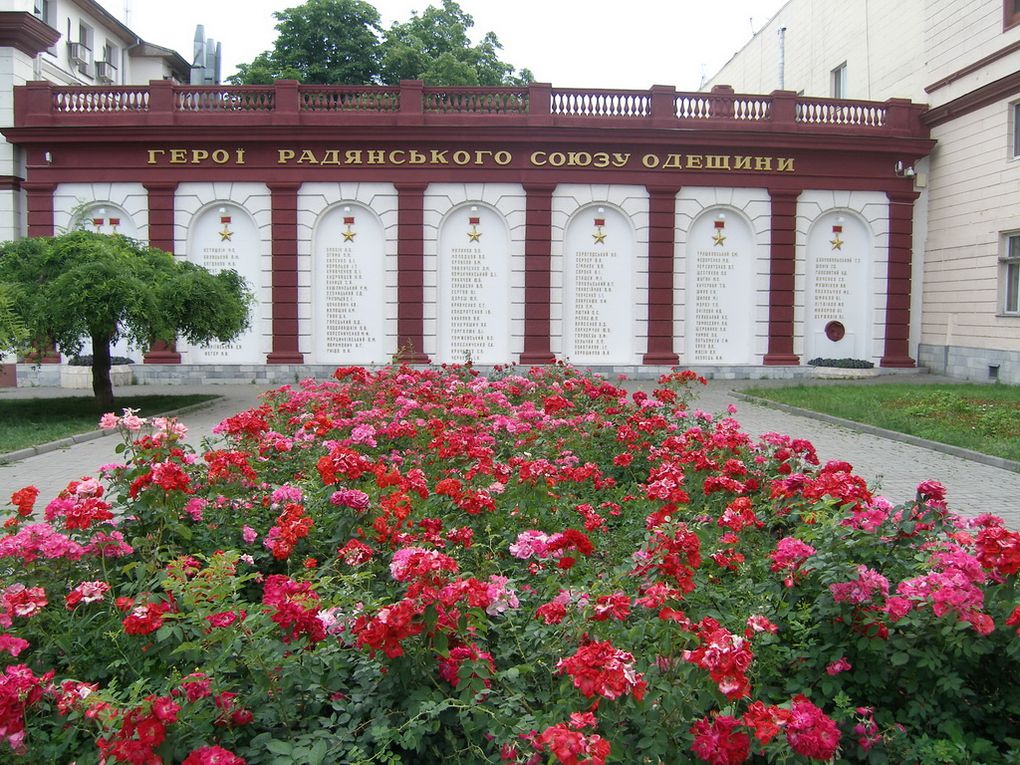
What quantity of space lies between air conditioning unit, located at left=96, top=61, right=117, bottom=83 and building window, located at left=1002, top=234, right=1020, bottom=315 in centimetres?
2841

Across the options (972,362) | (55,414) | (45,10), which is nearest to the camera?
(55,414)

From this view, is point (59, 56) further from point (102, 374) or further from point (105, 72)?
point (102, 374)

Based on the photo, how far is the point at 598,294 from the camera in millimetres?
21453

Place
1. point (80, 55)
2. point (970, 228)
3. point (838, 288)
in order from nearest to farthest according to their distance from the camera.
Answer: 1. point (970, 228)
2. point (838, 288)
3. point (80, 55)

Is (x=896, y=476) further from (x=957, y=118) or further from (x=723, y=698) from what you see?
(x=957, y=118)

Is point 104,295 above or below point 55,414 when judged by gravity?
above

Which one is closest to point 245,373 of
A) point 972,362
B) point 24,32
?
point 24,32

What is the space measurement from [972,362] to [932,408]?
25.0ft

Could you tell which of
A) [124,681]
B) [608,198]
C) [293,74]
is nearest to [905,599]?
[124,681]

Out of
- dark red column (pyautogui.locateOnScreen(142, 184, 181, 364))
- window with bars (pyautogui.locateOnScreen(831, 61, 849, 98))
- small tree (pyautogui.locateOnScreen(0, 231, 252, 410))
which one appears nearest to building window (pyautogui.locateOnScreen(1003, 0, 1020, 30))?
window with bars (pyautogui.locateOnScreen(831, 61, 849, 98))

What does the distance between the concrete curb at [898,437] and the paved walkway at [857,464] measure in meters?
0.09

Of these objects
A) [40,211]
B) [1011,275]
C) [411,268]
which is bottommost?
[1011,275]

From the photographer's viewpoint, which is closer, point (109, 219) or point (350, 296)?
point (109, 219)

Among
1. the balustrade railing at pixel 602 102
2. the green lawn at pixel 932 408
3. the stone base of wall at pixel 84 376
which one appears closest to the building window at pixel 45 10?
the stone base of wall at pixel 84 376
